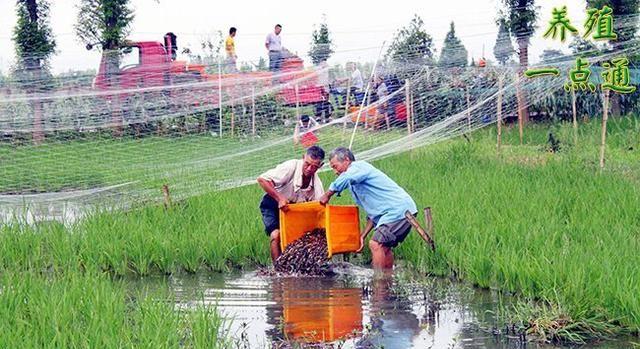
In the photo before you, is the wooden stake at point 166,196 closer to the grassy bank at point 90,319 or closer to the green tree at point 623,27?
the grassy bank at point 90,319

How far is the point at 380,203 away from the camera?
677 cm

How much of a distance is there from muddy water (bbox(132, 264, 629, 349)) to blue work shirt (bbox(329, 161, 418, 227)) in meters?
0.43

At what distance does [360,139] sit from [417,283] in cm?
369

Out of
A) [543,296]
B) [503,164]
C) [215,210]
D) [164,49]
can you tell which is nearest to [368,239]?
[215,210]

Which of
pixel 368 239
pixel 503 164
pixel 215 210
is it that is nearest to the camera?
pixel 368 239

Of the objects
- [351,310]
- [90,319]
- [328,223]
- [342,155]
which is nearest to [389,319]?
[351,310]

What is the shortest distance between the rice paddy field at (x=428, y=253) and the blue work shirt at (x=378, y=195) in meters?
0.39

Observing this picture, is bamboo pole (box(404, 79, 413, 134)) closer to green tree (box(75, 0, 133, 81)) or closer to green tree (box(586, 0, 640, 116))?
green tree (box(586, 0, 640, 116))

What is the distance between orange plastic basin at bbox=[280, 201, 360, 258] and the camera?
6.56 m

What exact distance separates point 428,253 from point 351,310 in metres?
1.28

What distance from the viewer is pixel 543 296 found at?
522 centimetres

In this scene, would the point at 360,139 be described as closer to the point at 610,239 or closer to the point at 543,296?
the point at 610,239

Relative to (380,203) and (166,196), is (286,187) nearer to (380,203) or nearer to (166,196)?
(380,203)

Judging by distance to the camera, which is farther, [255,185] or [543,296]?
[255,185]
